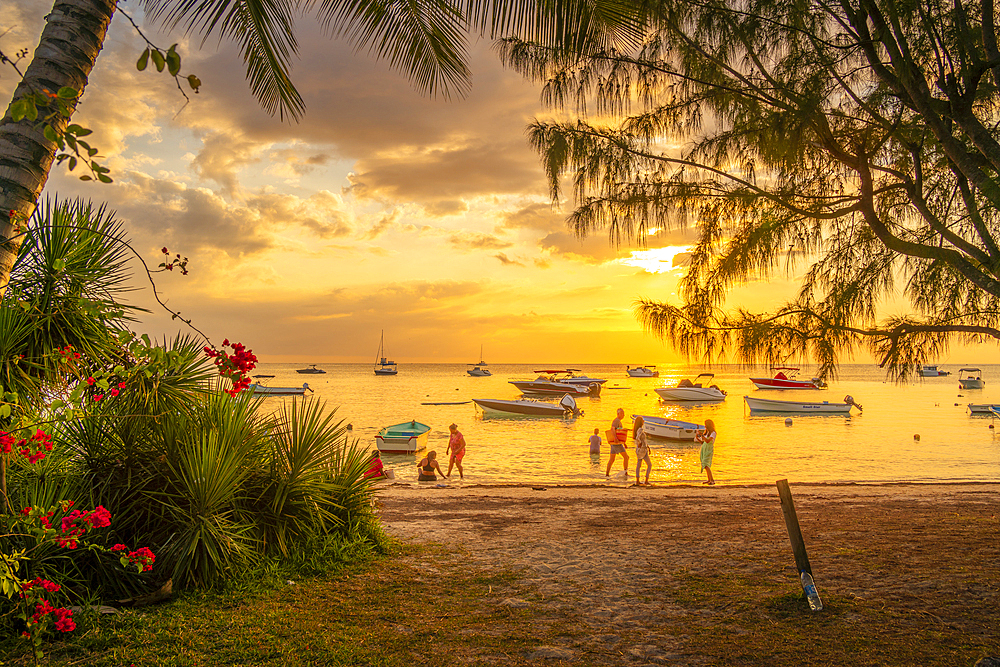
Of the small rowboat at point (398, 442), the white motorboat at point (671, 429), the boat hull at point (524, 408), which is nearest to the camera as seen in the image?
the small rowboat at point (398, 442)

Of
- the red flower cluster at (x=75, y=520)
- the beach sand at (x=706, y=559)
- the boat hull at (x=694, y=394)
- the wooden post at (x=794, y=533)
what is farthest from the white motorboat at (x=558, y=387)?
A: the red flower cluster at (x=75, y=520)

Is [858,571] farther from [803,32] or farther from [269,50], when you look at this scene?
[269,50]

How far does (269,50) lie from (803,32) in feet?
15.8

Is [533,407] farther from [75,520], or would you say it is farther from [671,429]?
[75,520]

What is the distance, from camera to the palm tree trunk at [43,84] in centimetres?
326

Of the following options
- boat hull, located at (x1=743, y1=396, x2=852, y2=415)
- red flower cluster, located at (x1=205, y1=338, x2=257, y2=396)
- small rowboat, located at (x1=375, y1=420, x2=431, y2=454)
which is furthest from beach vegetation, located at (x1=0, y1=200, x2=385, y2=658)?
boat hull, located at (x1=743, y1=396, x2=852, y2=415)

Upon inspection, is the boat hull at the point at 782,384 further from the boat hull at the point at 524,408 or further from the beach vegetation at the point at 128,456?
the beach vegetation at the point at 128,456

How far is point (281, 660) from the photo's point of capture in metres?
4.23

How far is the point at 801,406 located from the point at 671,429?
23.6 meters

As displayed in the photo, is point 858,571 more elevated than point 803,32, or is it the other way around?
point 803,32

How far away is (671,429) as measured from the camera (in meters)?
29.1

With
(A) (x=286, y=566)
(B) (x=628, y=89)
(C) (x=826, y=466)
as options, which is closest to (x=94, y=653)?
(A) (x=286, y=566)

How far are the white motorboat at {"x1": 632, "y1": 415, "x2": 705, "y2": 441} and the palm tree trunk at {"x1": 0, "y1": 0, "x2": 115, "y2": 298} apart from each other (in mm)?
27125

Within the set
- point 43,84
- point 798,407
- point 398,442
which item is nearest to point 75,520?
point 43,84
